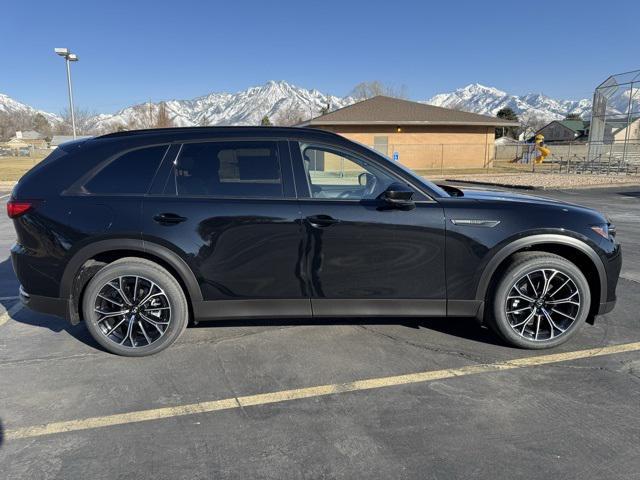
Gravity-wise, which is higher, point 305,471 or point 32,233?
point 32,233

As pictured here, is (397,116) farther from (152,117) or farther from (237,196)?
(237,196)

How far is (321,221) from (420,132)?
29.7 meters

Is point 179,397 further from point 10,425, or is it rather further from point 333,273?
point 333,273

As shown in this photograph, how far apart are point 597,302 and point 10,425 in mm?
4357

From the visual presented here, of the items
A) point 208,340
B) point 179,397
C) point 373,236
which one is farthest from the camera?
point 208,340

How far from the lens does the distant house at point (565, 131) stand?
8594 centimetres

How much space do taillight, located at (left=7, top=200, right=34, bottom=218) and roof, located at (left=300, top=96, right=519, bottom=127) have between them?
87.6 feet

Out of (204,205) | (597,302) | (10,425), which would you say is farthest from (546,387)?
(10,425)

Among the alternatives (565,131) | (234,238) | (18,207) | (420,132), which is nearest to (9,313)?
(18,207)

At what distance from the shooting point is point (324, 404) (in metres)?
2.99

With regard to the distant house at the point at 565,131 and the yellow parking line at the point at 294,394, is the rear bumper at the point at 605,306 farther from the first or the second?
the distant house at the point at 565,131

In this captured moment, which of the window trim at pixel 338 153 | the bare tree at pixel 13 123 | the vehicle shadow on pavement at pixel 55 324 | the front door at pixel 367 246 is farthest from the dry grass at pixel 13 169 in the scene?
the bare tree at pixel 13 123

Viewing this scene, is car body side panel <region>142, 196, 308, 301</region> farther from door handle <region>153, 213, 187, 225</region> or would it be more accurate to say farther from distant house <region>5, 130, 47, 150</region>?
distant house <region>5, 130, 47, 150</region>

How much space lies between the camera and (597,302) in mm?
3709
